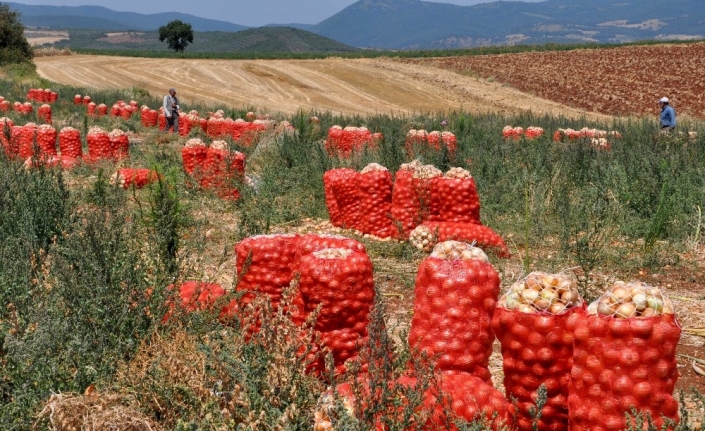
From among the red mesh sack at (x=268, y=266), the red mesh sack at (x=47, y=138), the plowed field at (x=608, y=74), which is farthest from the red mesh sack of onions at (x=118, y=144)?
the plowed field at (x=608, y=74)

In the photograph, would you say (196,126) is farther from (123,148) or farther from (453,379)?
(453,379)

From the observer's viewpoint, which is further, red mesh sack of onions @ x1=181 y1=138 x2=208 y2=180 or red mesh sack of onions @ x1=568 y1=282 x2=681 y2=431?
red mesh sack of onions @ x1=181 y1=138 x2=208 y2=180

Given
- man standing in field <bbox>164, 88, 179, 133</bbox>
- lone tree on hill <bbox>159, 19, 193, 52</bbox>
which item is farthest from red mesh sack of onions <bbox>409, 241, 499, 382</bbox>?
lone tree on hill <bbox>159, 19, 193, 52</bbox>

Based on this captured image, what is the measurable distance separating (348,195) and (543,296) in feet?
16.3

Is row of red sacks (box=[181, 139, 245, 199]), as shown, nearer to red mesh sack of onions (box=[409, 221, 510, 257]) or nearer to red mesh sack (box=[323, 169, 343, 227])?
red mesh sack (box=[323, 169, 343, 227])

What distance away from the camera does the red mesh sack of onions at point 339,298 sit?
4.00m

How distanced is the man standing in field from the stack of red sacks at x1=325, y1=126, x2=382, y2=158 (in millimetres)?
5781

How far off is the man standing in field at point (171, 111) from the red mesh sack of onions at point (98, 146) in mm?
5225

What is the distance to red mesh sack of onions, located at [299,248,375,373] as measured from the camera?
400 cm

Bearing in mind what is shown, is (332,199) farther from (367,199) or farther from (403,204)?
(403,204)

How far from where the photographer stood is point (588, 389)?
10.1 ft

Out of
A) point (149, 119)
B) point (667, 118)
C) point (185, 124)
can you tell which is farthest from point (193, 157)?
point (149, 119)

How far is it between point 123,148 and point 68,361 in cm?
951

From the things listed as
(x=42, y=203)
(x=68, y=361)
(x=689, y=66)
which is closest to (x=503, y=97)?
(x=689, y=66)
